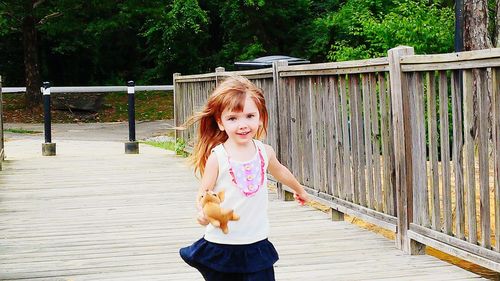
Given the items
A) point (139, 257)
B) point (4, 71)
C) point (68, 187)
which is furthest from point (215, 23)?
point (139, 257)

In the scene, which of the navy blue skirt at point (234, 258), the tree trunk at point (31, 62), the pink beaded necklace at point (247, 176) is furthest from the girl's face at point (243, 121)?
the tree trunk at point (31, 62)

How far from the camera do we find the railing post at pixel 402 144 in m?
5.73

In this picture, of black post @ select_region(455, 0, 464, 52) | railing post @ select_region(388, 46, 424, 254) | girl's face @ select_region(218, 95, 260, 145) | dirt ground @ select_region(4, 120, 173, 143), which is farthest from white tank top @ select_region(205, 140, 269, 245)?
dirt ground @ select_region(4, 120, 173, 143)

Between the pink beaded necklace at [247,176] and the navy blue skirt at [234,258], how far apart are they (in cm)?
23

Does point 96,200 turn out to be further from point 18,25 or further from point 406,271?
point 18,25

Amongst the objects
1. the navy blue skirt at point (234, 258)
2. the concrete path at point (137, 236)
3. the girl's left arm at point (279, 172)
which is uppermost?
the girl's left arm at point (279, 172)

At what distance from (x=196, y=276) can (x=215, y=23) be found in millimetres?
31982

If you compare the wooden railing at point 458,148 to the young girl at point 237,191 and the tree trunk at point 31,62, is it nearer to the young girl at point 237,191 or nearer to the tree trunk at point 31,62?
the young girl at point 237,191

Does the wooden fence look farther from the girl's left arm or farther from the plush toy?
the plush toy

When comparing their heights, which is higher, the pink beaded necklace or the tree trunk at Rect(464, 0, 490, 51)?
the tree trunk at Rect(464, 0, 490, 51)

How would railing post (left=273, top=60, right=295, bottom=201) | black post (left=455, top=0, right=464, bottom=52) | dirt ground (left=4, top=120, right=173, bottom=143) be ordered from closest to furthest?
1. railing post (left=273, top=60, right=295, bottom=201)
2. black post (left=455, top=0, right=464, bottom=52)
3. dirt ground (left=4, top=120, right=173, bottom=143)

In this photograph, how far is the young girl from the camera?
3.71 meters

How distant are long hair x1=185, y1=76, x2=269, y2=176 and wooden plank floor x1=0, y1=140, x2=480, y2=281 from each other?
5.02 feet

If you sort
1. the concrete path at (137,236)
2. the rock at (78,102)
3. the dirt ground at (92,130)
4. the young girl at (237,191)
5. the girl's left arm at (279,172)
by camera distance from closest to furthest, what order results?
the young girl at (237,191)
the girl's left arm at (279,172)
the concrete path at (137,236)
the dirt ground at (92,130)
the rock at (78,102)
